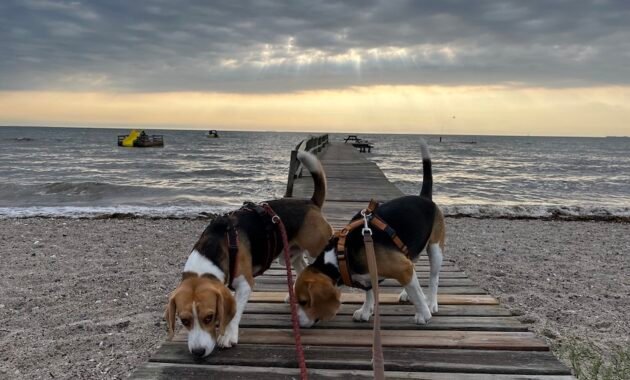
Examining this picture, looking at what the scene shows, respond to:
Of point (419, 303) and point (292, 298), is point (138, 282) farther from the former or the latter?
point (419, 303)

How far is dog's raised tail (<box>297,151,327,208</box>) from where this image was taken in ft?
13.4

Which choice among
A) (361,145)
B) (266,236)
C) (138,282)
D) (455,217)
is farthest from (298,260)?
(361,145)

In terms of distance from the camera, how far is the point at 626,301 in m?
6.57

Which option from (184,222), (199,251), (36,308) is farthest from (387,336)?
(184,222)

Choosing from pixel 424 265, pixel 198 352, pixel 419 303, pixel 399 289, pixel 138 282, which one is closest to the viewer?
pixel 198 352

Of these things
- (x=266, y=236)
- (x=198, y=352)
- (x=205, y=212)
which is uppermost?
(x=266, y=236)

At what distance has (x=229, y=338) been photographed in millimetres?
3135

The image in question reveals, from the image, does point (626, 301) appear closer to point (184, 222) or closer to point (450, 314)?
point (450, 314)

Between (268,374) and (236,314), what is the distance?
1.73 feet

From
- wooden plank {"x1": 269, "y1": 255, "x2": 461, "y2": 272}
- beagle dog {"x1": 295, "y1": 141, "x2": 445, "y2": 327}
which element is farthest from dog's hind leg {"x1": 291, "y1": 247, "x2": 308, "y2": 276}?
wooden plank {"x1": 269, "y1": 255, "x2": 461, "y2": 272}

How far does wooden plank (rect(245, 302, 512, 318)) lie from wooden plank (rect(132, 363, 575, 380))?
993 millimetres

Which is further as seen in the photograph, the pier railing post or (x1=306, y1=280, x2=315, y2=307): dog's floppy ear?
the pier railing post

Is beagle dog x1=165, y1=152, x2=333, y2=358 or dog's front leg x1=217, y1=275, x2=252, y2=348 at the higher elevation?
beagle dog x1=165, y1=152, x2=333, y2=358

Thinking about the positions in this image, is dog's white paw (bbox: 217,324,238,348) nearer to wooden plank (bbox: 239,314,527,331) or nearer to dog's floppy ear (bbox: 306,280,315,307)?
wooden plank (bbox: 239,314,527,331)
